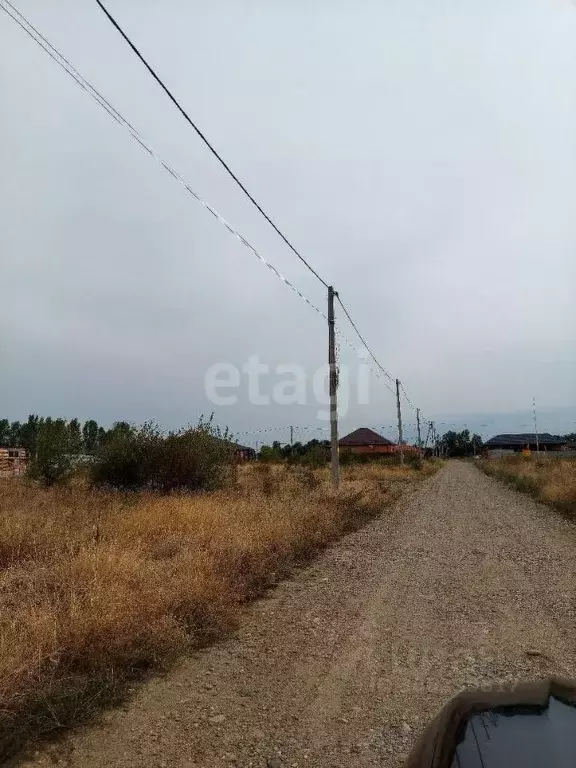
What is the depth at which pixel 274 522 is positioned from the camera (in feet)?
32.4

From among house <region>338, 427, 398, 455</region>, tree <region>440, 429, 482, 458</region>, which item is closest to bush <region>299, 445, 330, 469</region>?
house <region>338, 427, 398, 455</region>

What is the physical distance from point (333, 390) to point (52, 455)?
9.06 meters

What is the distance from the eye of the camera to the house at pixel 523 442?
118213 millimetres

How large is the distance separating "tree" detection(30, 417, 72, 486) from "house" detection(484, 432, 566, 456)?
112447mm

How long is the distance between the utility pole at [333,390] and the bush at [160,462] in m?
3.51

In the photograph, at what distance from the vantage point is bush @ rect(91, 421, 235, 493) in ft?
54.4

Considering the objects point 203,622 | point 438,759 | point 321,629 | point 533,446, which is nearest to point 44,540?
point 203,622

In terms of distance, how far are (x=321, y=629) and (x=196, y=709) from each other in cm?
198

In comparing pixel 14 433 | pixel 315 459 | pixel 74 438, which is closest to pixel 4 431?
pixel 14 433

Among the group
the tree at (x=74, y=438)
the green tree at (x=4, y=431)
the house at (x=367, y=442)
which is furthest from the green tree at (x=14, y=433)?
the tree at (x=74, y=438)

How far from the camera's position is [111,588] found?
16.8 ft

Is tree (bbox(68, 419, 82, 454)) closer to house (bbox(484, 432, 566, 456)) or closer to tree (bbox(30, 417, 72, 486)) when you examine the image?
tree (bbox(30, 417, 72, 486))

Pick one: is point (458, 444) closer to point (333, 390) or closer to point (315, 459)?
point (315, 459)

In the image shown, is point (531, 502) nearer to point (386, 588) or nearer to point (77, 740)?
point (386, 588)
